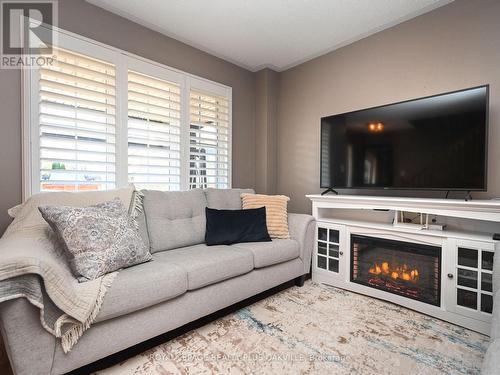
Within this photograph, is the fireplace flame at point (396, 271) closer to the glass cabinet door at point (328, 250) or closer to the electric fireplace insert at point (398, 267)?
the electric fireplace insert at point (398, 267)

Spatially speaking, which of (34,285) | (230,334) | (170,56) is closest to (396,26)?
(170,56)

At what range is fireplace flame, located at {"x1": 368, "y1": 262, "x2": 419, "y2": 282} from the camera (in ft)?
7.08

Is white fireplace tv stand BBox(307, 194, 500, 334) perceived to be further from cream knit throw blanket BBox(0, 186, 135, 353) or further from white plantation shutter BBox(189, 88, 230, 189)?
cream knit throw blanket BBox(0, 186, 135, 353)

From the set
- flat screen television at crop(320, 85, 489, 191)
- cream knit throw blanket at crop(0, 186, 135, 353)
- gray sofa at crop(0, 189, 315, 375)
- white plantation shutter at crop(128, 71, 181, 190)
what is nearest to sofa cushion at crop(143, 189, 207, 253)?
gray sofa at crop(0, 189, 315, 375)

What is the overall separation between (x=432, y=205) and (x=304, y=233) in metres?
1.07

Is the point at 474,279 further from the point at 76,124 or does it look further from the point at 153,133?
the point at 76,124

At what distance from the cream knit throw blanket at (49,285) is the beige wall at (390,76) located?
256 centimetres

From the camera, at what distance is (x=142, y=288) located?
1472mm

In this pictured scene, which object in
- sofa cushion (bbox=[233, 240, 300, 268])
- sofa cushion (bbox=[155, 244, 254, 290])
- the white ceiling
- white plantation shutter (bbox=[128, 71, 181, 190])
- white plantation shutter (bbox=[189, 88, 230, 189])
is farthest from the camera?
white plantation shutter (bbox=[189, 88, 230, 189])

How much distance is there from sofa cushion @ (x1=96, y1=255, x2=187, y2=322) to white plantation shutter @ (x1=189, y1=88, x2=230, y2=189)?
58.2 inches

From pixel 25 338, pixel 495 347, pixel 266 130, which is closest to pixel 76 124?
pixel 25 338

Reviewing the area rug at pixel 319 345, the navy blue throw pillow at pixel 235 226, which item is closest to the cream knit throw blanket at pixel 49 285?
the area rug at pixel 319 345

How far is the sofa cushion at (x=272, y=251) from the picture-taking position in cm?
216

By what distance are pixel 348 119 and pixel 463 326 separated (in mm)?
1921
